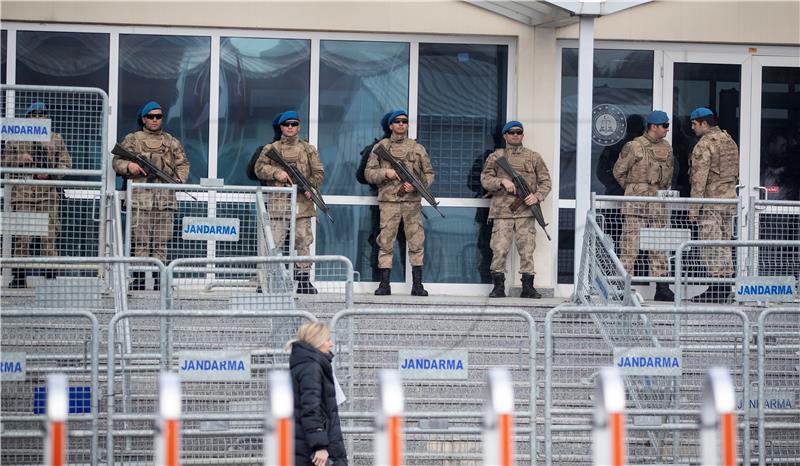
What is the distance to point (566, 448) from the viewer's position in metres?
9.53

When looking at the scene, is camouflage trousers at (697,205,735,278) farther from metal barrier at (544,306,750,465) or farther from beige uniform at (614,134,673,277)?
metal barrier at (544,306,750,465)

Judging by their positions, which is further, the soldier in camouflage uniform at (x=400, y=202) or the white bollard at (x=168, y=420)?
the soldier in camouflage uniform at (x=400, y=202)

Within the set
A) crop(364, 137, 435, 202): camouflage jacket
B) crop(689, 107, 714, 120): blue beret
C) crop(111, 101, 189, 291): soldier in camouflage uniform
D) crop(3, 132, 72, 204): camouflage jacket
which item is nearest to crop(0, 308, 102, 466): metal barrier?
crop(111, 101, 189, 291): soldier in camouflage uniform

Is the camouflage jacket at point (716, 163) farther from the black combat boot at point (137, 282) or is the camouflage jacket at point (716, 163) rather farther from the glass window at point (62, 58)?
the glass window at point (62, 58)

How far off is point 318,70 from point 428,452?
5790 mm

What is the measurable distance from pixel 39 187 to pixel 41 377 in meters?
3.46

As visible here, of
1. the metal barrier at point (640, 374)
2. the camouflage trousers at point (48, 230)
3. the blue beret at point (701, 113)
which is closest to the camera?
the metal barrier at point (640, 374)

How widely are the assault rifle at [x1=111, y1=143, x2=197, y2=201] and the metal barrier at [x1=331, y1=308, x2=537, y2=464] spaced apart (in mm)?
3888

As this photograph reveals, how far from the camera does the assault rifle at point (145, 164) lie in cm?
1251

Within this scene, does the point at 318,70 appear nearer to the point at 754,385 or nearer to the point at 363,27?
the point at 363,27

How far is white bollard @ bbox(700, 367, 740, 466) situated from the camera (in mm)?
5527

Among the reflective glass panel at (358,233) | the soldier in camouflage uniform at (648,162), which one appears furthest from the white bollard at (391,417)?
the reflective glass panel at (358,233)

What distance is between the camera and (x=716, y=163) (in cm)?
1322

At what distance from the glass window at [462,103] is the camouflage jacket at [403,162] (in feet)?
1.89
